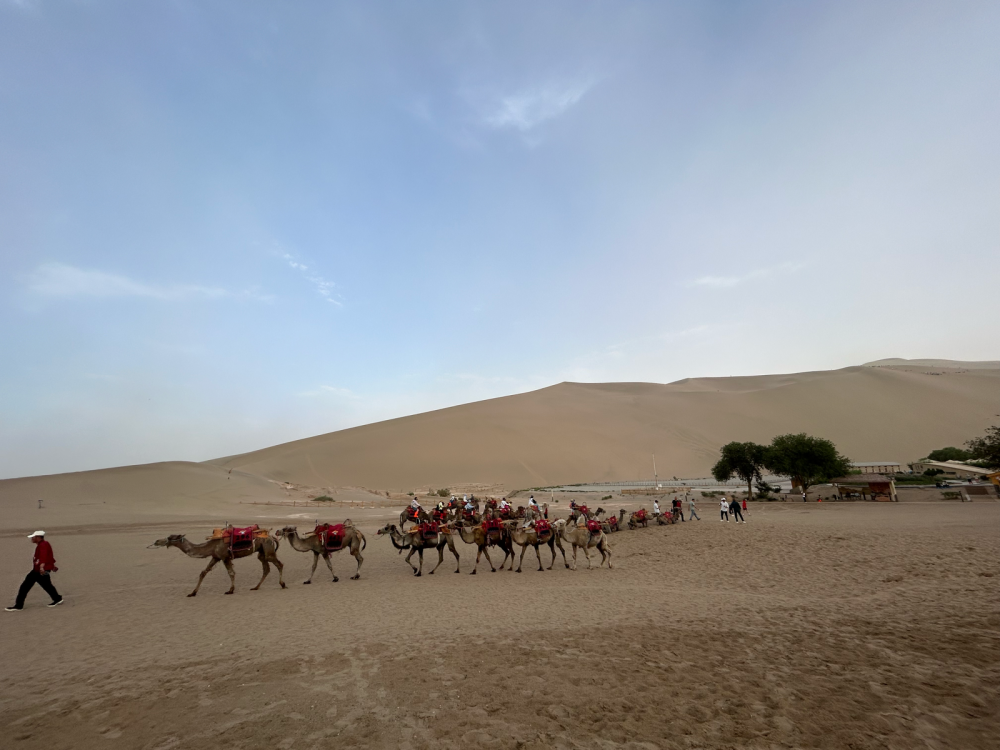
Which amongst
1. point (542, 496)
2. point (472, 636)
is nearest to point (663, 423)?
point (542, 496)

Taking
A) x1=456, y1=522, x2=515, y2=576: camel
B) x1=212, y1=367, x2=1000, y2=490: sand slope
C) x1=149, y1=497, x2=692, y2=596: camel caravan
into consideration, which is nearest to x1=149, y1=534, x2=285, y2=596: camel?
x1=149, y1=497, x2=692, y2=596: camel caravan

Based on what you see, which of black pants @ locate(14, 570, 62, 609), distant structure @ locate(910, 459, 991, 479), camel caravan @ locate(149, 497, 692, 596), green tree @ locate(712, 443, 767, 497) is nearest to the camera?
black pants @ locate(14, 570, 62, 609)

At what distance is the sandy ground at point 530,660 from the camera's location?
17.3ft

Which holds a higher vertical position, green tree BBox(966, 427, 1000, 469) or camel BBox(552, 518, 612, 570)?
green tree BBox(966, 427, 1000, 469)

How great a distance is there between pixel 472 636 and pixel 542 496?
4089 centimetres

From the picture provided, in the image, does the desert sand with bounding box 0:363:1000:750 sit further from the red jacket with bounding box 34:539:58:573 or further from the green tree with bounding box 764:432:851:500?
the green tree with bounding box 764:432:851:500

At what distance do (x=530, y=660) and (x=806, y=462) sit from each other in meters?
39.7

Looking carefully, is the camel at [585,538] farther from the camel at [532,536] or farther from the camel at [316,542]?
the camel at [316,542]

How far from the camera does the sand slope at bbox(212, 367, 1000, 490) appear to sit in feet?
235

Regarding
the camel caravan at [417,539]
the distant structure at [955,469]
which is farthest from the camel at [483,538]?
the distant structure at [955,469]

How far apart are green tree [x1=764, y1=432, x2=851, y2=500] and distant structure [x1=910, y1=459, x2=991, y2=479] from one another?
6331 millimetres

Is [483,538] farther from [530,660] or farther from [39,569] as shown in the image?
[39,569]

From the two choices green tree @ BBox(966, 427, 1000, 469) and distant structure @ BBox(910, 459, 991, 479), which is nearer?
distant structure @ BBox(910, 459, 991, 479)

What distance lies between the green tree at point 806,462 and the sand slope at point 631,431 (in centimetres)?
2931
